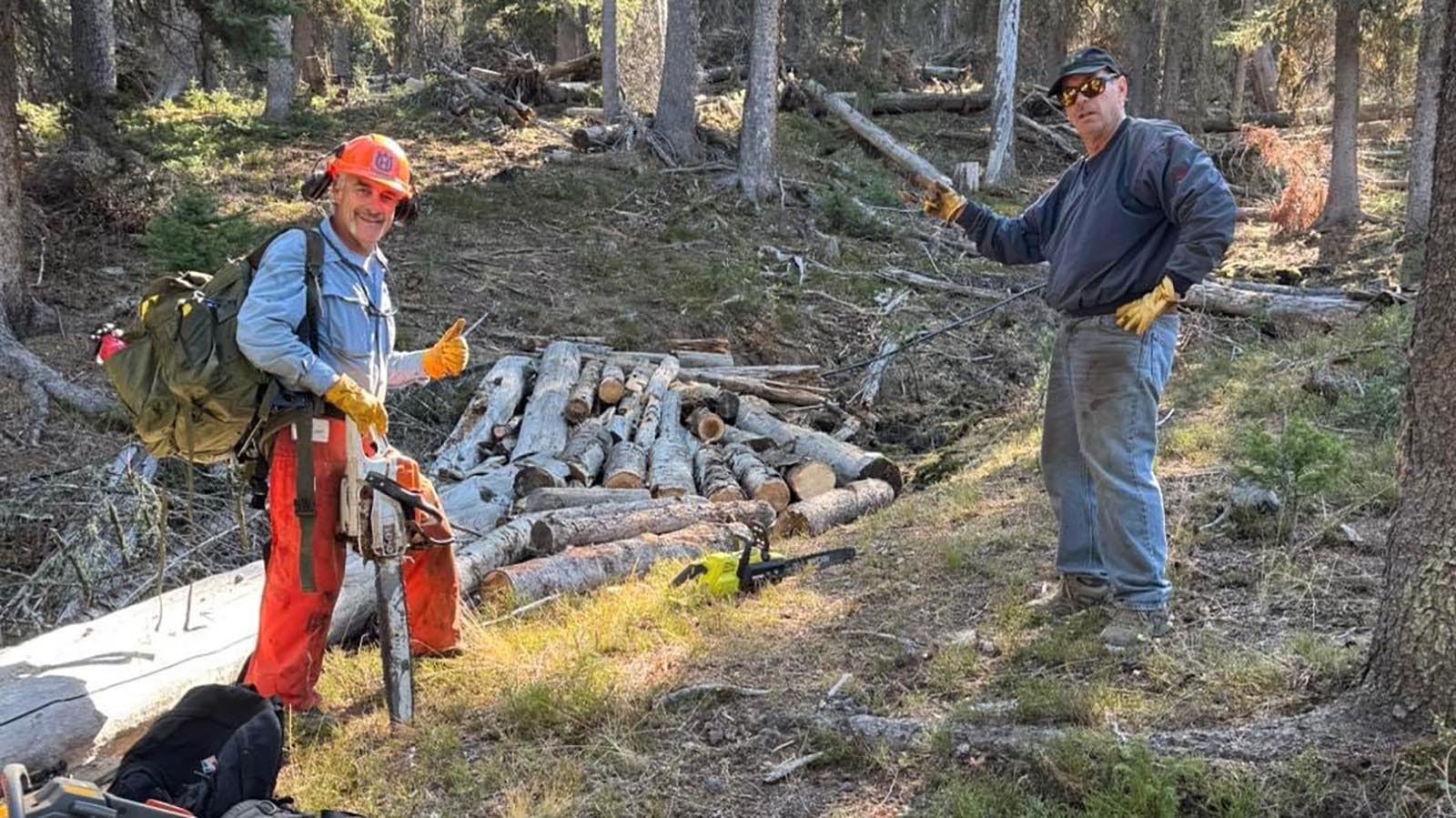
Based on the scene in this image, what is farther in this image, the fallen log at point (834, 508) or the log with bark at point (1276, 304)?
the log with bark at point (1276, 304)

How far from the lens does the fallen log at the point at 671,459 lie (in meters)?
7.31

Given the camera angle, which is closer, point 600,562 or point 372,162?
point 372,162

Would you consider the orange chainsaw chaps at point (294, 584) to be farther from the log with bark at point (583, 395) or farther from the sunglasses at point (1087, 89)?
the log with bark at point (583, 395)

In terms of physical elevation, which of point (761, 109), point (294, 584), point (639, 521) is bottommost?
point (639, 521)

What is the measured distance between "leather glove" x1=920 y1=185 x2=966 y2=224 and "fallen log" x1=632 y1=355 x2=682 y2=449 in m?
4.20

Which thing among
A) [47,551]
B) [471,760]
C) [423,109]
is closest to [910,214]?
[423,109]

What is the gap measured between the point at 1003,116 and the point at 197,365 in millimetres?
19059

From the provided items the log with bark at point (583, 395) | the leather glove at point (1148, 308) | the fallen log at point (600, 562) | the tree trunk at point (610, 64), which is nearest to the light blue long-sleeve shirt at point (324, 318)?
the fallen log at point (600, 562)

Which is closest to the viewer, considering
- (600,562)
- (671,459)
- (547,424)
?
(600,562)

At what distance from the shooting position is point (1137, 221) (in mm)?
3734

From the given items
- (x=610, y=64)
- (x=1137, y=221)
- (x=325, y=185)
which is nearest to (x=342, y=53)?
(x=610, y=64)

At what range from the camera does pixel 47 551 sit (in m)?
6.00

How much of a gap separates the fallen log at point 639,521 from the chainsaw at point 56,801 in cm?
396

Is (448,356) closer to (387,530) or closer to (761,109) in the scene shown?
(387,530)
